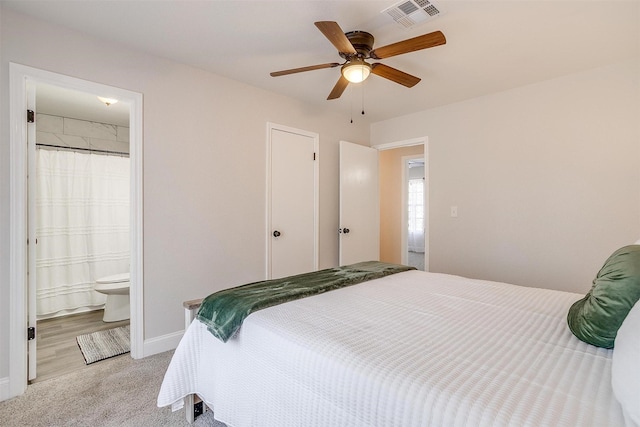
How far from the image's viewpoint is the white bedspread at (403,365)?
2.53 ft

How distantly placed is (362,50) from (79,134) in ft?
11.3

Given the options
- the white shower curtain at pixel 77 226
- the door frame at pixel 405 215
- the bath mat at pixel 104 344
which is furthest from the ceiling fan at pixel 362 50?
the white shower curtain at pixel 77 226

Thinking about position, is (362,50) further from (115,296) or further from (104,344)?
(115,296)

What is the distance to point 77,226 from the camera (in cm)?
338

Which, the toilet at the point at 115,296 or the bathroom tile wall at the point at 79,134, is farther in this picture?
the bathroom tile wall at the point at 79,134

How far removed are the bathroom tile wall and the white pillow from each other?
4508 millimetres

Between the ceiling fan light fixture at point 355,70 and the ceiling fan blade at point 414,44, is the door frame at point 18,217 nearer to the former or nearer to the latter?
the ceiling fan light fixture at point 355,70

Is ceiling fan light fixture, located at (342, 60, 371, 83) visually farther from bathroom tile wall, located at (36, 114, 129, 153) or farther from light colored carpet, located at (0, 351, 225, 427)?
bathroom tile wall, located at (36, 114, 129, 153)

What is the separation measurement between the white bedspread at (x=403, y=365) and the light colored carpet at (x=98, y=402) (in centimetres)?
33

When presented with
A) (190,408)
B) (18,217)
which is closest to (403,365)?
(190,408)

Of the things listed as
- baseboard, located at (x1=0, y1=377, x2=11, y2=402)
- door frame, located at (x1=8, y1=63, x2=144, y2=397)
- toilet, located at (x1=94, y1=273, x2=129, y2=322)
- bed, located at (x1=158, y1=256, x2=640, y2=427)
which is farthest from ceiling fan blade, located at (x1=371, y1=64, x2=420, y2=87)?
toilet, located at (x1=94, y1=273, x2=129, y2=322)

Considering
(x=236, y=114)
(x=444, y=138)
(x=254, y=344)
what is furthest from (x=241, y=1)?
(x=444, y=138)

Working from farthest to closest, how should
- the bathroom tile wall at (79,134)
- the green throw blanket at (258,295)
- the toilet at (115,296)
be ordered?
the bathroom tile wall at (79,134) → the toilet at (115,296) → the green throw blanket at (258,295)

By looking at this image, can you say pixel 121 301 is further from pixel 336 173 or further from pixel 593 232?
pixel 593 232
